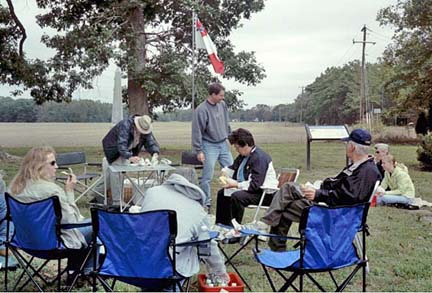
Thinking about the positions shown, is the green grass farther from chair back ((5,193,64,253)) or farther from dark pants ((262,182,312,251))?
chair back ((5,193,64,253))

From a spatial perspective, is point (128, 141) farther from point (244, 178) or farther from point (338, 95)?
point (338, 95)

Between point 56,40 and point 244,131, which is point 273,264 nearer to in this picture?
point 244,131

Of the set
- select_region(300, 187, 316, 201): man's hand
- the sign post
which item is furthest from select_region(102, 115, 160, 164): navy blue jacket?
the sign post

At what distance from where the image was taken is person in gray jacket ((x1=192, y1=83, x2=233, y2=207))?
5.73 meters

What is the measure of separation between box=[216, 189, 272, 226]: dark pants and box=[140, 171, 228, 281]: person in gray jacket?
1538 mm

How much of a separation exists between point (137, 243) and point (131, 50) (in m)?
12.1

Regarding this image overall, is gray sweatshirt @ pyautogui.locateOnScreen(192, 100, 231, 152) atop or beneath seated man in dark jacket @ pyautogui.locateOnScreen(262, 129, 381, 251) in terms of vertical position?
atop

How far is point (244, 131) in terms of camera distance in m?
4.32

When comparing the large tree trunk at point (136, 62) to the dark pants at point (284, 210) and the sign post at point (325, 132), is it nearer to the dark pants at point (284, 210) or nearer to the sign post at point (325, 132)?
the sign post at point (325, 132)

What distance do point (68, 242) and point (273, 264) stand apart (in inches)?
45.0

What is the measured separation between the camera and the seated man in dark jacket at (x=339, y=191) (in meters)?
3.33

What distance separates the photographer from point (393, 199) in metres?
6.32

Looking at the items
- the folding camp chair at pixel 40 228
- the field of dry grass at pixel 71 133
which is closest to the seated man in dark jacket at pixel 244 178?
the folding camp chair at pixel 40 228

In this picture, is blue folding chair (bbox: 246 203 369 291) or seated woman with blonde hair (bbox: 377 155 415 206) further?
seated woman with blonde hair (bbox: 377 155 415 206)
